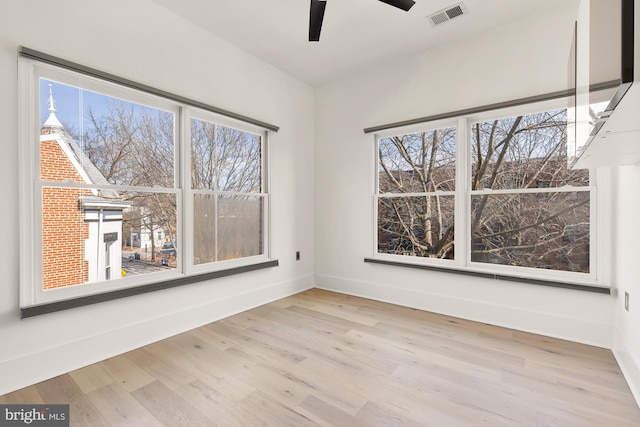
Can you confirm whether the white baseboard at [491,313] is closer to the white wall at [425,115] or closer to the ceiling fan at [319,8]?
the white wall at [425,115]

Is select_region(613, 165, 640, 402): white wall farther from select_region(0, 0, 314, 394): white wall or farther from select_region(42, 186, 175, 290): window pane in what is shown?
select_region(42, 186, 175, 290): window pane

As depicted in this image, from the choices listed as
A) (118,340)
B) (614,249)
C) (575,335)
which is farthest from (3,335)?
(614,249)

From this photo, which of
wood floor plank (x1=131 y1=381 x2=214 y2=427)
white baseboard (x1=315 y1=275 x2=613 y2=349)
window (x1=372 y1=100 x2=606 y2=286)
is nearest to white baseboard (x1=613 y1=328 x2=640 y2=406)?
white baseboard (x1=315 y1=275 x2=613 y2=349)

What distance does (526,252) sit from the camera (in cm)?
284

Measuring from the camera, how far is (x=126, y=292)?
2.35 meters

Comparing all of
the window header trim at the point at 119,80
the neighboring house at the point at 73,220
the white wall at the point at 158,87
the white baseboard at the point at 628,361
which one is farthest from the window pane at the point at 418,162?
the neighboring house at the point at 73,220

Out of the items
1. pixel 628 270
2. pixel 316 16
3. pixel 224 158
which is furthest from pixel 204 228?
pixel 628 270

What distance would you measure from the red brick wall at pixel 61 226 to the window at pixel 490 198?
9.43ft

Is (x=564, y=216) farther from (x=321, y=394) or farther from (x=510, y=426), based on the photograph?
(x=321, y=394)

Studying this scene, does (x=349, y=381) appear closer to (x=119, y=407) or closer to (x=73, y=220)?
(x=119, y=407)

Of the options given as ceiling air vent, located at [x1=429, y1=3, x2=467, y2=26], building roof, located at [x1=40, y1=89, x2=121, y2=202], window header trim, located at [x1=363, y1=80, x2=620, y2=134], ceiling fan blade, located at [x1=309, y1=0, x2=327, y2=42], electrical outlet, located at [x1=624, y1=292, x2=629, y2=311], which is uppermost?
ceiling air vent, located at [x1=429, y1=3, x2=467, y2=26]

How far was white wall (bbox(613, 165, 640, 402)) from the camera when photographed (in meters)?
1.90

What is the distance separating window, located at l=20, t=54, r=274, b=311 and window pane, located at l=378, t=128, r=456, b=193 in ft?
5.60

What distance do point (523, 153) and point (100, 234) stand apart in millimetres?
3729
